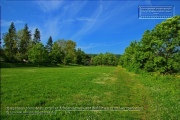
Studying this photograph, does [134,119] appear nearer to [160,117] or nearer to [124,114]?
[124,114]

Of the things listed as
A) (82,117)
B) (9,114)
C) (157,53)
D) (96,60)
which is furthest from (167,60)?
(96,60)

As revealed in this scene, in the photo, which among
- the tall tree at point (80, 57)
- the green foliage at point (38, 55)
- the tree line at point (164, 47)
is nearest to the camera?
the tree line at point (164, 47)

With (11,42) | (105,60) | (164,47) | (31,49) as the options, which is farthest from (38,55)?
(105,60)

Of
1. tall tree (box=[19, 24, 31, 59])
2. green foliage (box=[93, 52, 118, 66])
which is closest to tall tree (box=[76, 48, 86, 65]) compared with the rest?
green foliage (box=[93, 52, 118, 66])

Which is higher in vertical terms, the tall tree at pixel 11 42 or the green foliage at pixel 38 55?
the tall tree at pixel 11 42

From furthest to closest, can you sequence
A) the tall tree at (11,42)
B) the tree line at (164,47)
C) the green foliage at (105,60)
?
the green foliage at (105,60)
the tall tree at (11,42)
the tree line at (164,47)

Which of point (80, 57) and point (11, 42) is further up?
point (11, 42)

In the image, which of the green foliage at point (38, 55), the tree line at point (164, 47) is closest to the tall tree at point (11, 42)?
the green foliage at point (38, 55)

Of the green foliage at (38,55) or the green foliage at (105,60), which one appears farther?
the green foliage at (105,60)

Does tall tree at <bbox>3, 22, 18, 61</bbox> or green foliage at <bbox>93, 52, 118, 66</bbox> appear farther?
green foliage at <bbox>93, 52, 118, 66</bbox>

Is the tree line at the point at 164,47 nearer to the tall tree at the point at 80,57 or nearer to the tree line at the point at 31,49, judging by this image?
the tree line at the point at 31,49

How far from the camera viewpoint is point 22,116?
8359 millimetres

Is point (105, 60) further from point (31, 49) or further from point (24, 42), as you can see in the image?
point (31, 49)

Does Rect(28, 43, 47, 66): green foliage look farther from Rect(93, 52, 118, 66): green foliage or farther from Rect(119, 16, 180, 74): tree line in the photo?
Rect(93, 52, 118, 66): green foliage
